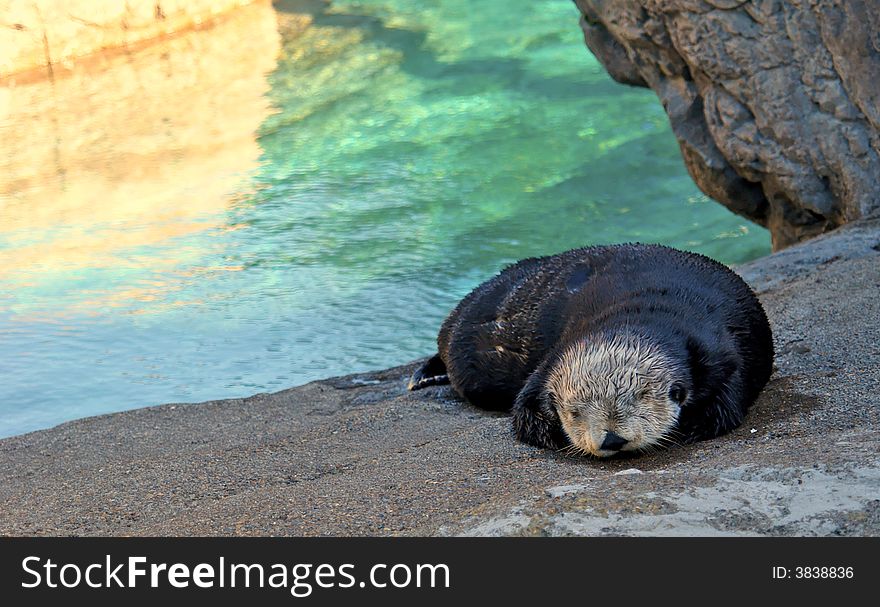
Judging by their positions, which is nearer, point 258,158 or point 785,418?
point 785,418

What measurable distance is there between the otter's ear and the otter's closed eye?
0.34 m

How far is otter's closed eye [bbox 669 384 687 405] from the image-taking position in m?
3.30

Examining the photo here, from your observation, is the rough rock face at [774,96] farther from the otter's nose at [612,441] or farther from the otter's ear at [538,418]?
the otter's nose at [612,441]

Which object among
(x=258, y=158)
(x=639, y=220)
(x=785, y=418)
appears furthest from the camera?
(x=258, y=158)

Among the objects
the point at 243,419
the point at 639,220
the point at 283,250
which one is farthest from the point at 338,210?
the point at 243,419

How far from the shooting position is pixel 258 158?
31.9ft

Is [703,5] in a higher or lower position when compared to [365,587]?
higher

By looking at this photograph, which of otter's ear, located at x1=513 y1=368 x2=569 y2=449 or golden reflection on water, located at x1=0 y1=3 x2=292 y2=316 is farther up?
otter's ear, located at x1=513 y1=368 x2=569 y2=449

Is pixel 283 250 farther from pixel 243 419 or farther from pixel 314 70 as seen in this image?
pixel 314 70

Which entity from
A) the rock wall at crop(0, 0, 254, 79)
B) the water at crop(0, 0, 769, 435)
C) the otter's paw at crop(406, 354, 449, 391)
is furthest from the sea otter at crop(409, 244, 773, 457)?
the rock wall at crop(0, 0, 254, 79)

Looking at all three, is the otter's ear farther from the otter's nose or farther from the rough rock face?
the rough rock face

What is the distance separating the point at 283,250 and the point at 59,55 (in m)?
6.24

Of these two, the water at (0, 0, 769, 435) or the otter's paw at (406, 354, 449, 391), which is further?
the water at (0, 0, 769, 435)

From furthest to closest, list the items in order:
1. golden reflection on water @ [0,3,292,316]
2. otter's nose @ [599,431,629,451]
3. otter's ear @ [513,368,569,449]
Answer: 1. golden reflection on water @ [0,3,292,316]
2. otter's ear @ [513,368,569,449]
3. otter's nose @ [599,431,629,451]
